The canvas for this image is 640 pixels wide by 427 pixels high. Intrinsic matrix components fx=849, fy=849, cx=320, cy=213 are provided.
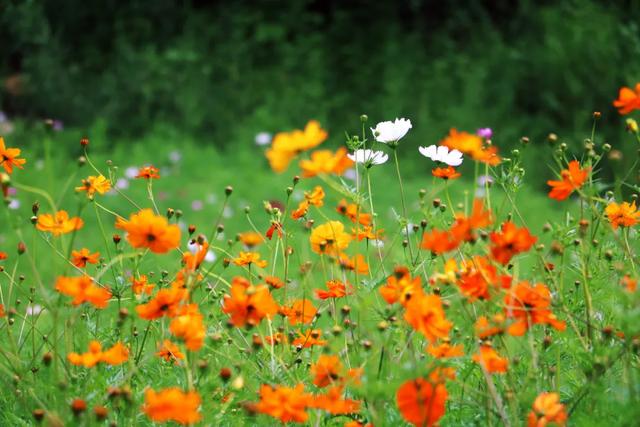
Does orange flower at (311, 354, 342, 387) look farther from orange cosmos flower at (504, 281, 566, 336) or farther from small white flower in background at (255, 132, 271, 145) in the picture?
small white flower in background at (255, 132, 271, 145)

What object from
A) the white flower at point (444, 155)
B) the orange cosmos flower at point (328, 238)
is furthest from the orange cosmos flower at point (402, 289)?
the white flower at point (444, 155)

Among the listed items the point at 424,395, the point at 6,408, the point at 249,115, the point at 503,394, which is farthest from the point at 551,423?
the point at 249,115

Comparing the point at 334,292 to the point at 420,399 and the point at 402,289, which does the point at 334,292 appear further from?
the point at 420,399

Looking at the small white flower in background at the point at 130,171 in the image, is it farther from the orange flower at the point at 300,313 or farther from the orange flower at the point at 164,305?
the orange flower at the point at 164,305

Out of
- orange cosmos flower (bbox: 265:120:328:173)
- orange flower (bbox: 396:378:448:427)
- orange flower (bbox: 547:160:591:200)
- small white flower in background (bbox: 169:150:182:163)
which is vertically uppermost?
orange cosmos flower (bbox: 265:120:328:173)

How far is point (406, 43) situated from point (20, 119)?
2.64m

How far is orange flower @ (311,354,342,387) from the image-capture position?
45.5 inches

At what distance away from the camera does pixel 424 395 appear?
A: 3.51ft

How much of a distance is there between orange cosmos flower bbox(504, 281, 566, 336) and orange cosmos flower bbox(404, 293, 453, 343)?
0.32ft

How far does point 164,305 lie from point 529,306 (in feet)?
1.69

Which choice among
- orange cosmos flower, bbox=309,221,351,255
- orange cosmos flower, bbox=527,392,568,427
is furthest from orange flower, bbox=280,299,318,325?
orange cosmos flower, bbox=527,392,568,427

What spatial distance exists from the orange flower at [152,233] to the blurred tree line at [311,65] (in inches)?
147

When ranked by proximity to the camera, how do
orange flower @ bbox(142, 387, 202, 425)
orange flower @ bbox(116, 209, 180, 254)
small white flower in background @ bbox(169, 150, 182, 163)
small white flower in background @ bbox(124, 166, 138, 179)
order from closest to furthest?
orange flower @ bbox(142, 387, 202, 425), orange flower @ bbox(116, 209, 180, 254), small white flower in background @ bbox(124, 166, 138, 179), small white flower in background @ bbox(169, 150, 182, 163)

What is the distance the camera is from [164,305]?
1.22 m
